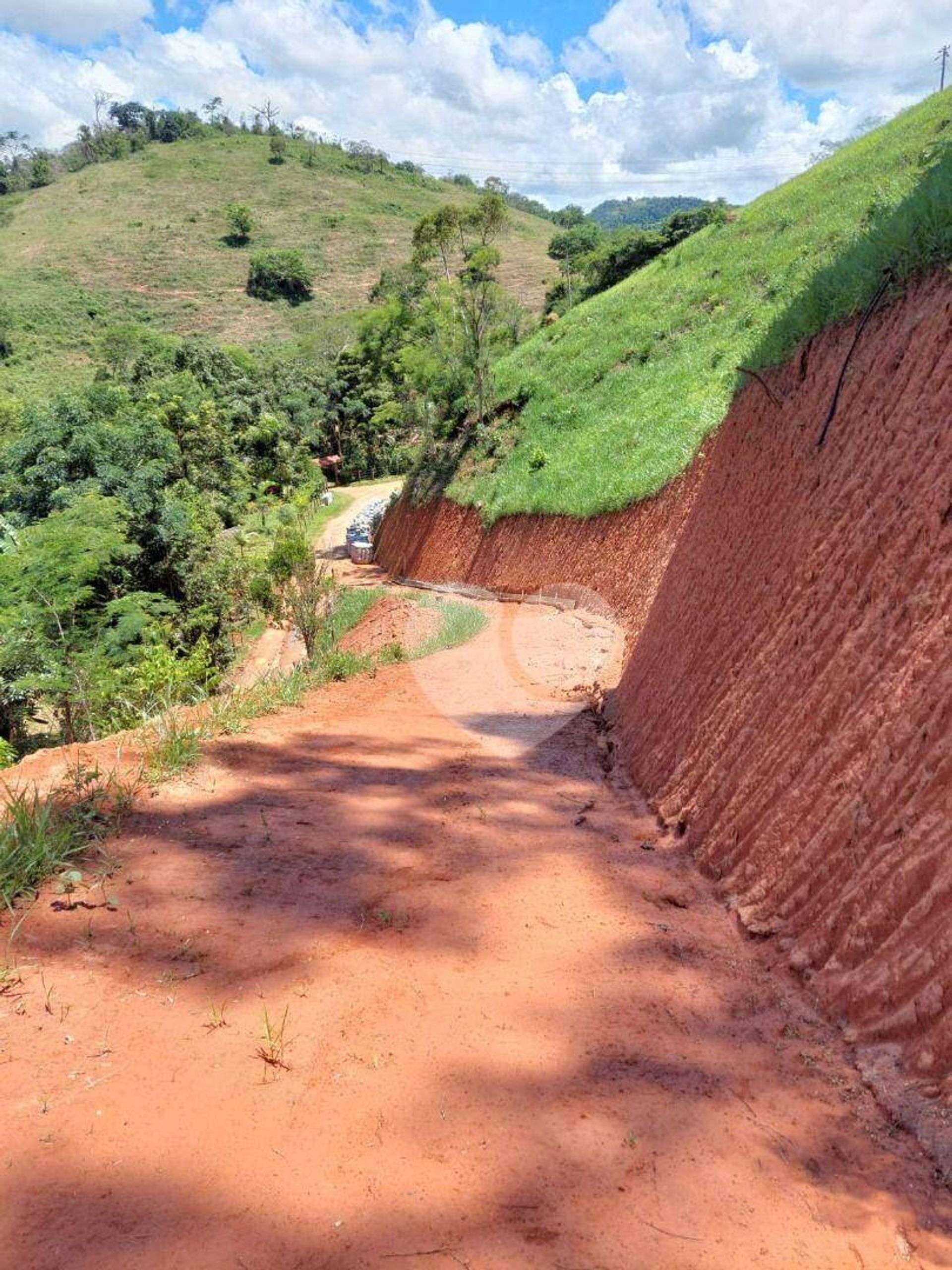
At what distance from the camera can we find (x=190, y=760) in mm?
5211

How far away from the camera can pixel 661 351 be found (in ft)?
67.4

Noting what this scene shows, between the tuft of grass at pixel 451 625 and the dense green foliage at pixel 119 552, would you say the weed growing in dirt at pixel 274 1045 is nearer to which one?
the dense green foliage at pixel 119 552

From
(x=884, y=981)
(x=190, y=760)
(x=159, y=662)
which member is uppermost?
Answer: (x=884, y=981)

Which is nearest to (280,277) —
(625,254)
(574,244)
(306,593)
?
(574,244)

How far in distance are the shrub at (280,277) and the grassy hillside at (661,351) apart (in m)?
41.1

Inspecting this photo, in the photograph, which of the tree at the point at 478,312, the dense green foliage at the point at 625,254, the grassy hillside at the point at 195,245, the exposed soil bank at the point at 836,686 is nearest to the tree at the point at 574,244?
the grassy hillside at the point at 195,245

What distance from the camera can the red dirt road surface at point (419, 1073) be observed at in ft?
6.59

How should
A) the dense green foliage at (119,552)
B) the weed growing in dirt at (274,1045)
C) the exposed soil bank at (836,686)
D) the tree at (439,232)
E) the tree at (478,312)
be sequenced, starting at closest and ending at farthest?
the weed growing in dirt at (274,1045), the exposed soil bank at (836,686), the dense green foliage at (119,552), the tree at (478,312), the tree at (439,232)

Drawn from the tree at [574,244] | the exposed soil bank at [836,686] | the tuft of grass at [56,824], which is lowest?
the tuft of grass at [56,824]

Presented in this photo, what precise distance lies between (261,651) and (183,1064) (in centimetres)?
1792

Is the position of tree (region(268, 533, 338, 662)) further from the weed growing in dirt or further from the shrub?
the shrub

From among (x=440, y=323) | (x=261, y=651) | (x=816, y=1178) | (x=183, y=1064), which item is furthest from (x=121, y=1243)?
(x=440, y=323)

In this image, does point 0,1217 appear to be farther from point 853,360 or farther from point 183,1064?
point 853,360

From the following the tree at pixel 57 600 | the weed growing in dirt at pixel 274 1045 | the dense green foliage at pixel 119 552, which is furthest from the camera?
the dense green foliage at pixel 119 552
